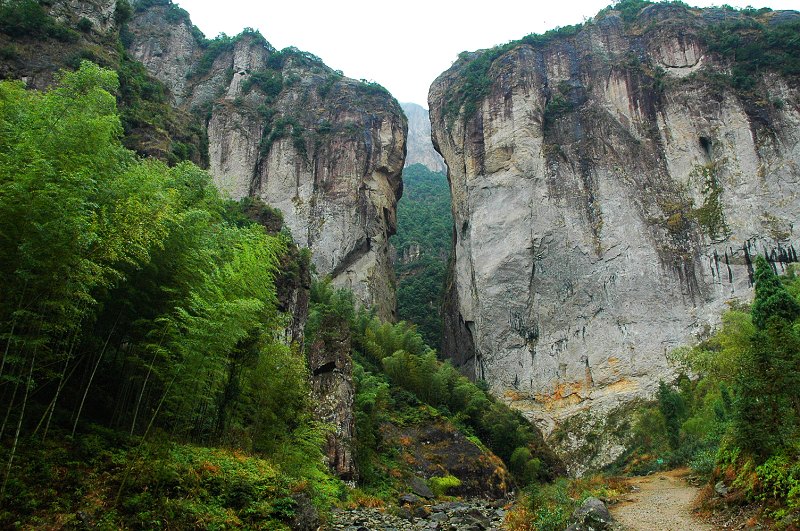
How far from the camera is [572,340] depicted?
36188 mm

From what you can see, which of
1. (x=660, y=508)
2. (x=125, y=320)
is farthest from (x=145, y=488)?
(x=660, y=508)

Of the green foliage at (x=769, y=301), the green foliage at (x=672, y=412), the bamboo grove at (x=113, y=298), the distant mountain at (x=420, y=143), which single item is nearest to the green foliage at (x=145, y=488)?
the bamboo grove at (x=113, y=298)

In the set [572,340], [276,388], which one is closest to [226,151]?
[572,340]

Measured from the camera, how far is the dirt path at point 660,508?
984cm

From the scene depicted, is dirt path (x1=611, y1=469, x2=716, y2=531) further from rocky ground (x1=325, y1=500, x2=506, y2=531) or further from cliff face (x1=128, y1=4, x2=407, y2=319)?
cliff face (x1=128, y1=4, x2=407, y2=319)

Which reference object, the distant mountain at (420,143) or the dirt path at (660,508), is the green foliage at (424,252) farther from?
the distant mountain at (420,143)

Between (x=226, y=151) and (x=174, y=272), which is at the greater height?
(x=226, y=151)

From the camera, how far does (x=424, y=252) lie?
58.0m

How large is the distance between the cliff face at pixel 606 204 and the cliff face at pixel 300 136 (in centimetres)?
646

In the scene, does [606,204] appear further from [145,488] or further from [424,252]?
[145,488]

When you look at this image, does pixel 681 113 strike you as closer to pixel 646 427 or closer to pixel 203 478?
pixel 646 427

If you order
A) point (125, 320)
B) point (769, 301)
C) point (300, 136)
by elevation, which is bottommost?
point (125, 320)

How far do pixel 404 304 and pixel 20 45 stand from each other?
1442 inches

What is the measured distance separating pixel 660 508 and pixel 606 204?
1177 inches
